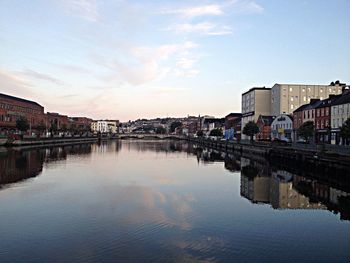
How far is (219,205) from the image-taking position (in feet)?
72.2

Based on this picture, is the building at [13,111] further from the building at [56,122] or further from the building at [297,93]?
the building at [297,93]

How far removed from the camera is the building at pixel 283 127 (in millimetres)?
73188

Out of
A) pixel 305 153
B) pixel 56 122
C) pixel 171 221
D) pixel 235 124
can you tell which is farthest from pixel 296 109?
pixel 56 122

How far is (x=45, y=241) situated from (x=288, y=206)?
48.9 ft

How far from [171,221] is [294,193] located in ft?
42.7

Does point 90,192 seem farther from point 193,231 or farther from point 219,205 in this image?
point 193,231

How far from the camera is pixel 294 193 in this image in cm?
2692

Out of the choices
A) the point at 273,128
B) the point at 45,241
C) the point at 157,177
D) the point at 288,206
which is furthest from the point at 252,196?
the point at 273,128

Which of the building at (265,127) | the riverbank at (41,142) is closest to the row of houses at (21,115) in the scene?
the riverbank at (41,142)

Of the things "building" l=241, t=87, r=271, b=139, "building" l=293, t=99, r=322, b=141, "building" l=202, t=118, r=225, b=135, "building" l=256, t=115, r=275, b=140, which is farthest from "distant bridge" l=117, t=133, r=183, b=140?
"building" l=293, t=99, r=322, b=141

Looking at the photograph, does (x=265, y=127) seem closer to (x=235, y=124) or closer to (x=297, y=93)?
(x=297, y=93)

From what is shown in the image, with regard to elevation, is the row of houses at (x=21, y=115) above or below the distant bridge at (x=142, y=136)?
above

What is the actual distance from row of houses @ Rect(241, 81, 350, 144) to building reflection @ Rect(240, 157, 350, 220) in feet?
65.3

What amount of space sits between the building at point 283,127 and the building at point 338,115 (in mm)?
17256
